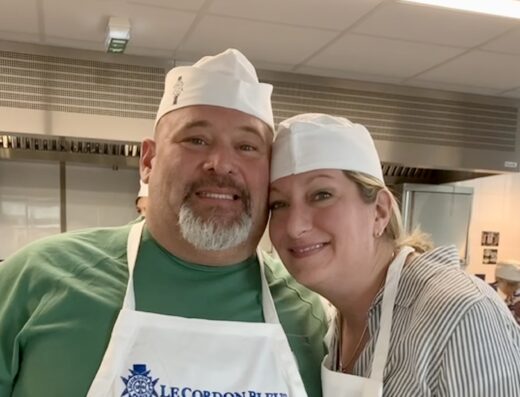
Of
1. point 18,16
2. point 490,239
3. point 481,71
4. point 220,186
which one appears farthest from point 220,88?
point 490,239

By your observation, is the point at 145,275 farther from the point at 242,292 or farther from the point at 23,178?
the point at 23,178

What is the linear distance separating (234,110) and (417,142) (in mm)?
2123

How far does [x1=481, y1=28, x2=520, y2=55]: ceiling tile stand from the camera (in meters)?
2.30

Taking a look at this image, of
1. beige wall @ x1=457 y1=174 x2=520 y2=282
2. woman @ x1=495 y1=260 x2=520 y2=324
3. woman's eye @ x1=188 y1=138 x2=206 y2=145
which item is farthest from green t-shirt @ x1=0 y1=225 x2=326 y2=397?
beige wall @ x1=457 y1=174 x2=520 y2=282

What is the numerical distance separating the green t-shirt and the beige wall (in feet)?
10.1

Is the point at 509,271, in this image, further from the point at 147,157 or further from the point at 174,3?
the point at 147,157

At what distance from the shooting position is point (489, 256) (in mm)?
4086

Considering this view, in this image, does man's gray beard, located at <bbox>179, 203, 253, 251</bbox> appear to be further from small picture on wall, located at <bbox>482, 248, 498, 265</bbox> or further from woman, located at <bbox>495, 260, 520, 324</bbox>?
small picture on wall, located at <bbox>482, 248, 498, 265</bbox>

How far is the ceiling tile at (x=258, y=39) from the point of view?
7.52 feet

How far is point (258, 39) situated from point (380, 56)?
0.60m

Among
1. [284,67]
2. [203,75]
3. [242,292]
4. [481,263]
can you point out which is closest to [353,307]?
[242,292]

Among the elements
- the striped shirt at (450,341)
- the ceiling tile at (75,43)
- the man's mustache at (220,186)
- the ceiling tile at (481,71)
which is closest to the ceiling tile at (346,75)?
the ceiling tile at (481,71)

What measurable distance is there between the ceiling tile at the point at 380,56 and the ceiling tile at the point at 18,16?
124cm

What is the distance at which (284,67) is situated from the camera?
2822 millimetres
